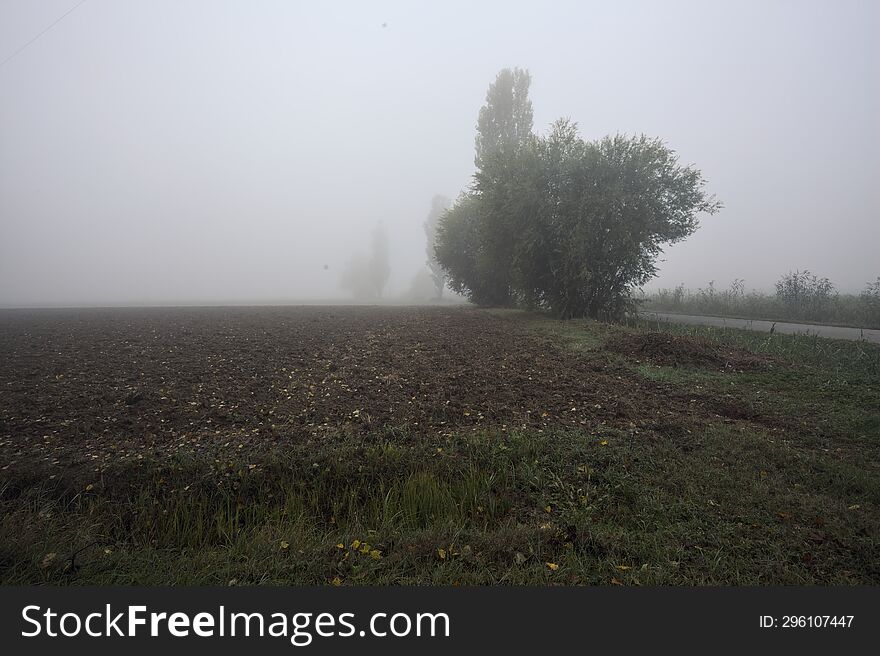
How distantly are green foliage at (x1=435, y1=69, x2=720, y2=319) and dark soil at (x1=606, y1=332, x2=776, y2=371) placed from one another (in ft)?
17.2

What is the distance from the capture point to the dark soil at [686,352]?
7539 millimetres

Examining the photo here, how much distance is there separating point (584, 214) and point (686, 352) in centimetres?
746

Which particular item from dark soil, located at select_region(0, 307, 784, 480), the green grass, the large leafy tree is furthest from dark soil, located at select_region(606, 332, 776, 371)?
the large leafy tree

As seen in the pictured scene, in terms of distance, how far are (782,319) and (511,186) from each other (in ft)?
43.3

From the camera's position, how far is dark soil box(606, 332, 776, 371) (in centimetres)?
754

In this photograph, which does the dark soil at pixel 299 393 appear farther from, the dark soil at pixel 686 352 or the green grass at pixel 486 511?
the green grass at pixel 486 511

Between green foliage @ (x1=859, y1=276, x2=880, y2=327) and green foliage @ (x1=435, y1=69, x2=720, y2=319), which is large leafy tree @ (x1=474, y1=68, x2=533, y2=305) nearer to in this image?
green foliage @ (x1=435, y1=69, x2=720, y2=319)

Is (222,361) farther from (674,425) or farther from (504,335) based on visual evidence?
(674,425)

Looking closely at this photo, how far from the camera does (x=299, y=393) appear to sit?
6.29 m

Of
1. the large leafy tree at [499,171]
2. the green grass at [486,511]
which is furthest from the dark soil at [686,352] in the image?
the large leafy tree at [499,171]

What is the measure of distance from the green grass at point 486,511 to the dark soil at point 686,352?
2.28 metres

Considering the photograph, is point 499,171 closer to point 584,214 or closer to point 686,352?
point 584,214

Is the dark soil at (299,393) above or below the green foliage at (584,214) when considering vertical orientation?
below

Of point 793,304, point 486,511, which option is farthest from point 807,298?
point 486,511
